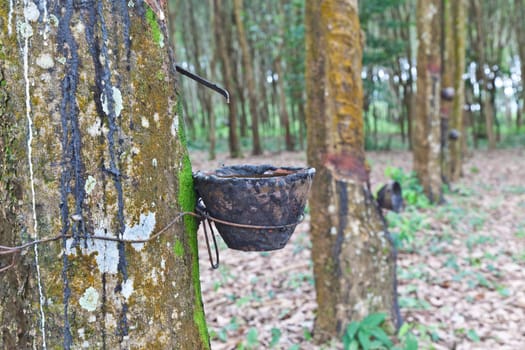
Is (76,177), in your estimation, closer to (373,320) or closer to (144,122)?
(144,122)

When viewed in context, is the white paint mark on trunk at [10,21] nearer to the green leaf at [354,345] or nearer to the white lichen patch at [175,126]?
the white lichen patch at [175,126]

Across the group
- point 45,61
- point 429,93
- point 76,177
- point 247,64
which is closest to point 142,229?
point 76,177

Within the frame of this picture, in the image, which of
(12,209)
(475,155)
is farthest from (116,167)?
(475,155)

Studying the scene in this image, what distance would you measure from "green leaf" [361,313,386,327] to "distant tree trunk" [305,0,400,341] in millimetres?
59

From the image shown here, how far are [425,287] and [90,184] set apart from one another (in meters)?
3.85

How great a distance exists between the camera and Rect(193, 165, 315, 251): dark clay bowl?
1.33 m

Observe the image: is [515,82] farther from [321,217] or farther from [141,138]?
[141,138]

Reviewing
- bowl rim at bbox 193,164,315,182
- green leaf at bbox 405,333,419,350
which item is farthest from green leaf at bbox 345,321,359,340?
bowl rim at bbox 193,164,315,182

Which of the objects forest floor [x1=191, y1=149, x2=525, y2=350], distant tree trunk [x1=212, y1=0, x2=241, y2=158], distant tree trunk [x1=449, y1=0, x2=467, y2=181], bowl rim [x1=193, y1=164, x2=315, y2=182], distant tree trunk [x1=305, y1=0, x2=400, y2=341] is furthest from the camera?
distant tree trunk [x1=212, y1=0, x2=241, y2=158]

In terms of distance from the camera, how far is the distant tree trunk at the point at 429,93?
734 centimetres

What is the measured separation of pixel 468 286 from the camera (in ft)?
14.0

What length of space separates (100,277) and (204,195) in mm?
382

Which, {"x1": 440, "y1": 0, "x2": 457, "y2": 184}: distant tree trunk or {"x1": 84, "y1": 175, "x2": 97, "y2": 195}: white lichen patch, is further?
{"x1": 440, "y1": 0, "x2": 457, "y2": 184}: distant tree trunk

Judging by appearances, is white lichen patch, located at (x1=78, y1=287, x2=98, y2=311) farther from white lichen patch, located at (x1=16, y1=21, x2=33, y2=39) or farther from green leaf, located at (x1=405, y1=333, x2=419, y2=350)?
green leaf, located at (x1=405, y1=333, x2=419, y2=350)
